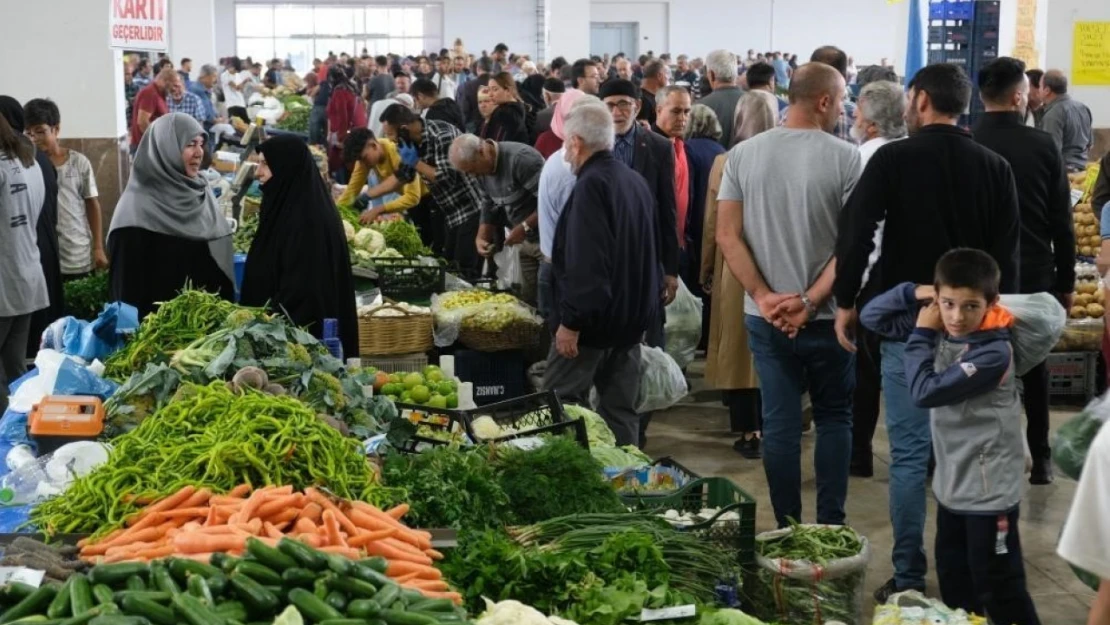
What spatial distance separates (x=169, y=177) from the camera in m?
7.04

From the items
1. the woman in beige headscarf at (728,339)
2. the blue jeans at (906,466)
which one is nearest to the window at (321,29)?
the woman in beige headscarf at (728,339)

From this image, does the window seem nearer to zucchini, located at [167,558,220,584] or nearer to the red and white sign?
the red and white sign

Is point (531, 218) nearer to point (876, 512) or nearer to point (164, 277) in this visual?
point (164, 277)

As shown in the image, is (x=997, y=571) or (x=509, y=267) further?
(x=509, y=267)

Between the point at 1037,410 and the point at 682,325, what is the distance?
2.01 metres

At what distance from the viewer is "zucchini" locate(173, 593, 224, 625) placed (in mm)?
2848

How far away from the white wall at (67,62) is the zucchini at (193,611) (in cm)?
833

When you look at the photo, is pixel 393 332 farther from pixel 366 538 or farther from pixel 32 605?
pixel 32 605

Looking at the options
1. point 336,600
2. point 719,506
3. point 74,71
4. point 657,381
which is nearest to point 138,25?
point 74,71

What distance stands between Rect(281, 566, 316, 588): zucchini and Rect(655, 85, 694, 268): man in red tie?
5.06 metres

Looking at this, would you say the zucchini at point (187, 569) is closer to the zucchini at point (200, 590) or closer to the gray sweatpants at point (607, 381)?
the zucchini at point (200, 590)

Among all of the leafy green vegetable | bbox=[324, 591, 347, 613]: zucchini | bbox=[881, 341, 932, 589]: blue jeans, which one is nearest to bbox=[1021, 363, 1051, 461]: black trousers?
bbox=[881, 341, 932, 589]: blue jeans

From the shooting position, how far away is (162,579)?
304 cm

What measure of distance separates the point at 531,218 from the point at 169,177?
7.42 ft
